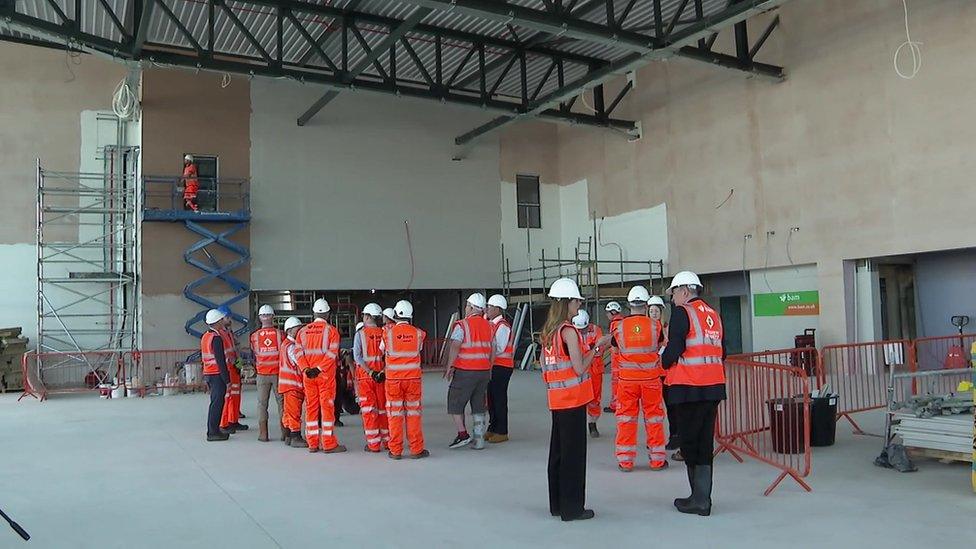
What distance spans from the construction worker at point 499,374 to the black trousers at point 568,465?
3793 mm

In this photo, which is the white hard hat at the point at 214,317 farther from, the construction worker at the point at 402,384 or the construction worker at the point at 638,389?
the construction worker at the point at 638,389

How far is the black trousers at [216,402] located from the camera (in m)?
10.3

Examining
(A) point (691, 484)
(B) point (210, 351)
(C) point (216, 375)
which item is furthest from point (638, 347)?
(B) point (210, 351)

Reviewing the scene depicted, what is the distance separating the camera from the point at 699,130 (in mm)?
20250

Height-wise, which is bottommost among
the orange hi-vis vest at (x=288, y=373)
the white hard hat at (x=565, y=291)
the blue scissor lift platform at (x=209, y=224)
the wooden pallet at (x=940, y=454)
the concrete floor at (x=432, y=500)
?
the concrete floor at (x=432, y=500)

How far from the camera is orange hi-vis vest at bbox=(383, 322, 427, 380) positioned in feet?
27.5

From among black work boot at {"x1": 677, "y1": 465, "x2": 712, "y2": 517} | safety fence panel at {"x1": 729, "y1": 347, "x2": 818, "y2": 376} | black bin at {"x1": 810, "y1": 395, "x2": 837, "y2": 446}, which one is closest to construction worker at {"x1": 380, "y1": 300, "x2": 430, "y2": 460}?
black work boot at {"x1": 677, "y1": 465, "x2": 712, "y2": 517}

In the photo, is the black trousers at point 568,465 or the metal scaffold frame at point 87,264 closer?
the black trousers at point 568,465

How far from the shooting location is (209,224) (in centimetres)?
2103

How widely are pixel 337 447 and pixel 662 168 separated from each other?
48.9ft

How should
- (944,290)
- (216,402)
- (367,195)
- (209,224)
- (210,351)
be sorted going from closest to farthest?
(216,402) < (210,351) < (944,290) < (209,224) < (367,195)

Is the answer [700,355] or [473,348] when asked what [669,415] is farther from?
[700,355]

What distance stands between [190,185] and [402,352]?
14120 millimetres

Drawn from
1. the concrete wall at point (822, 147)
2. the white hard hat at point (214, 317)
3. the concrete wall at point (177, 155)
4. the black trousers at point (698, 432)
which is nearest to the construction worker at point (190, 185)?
the concrete wall at point (177, 155)
